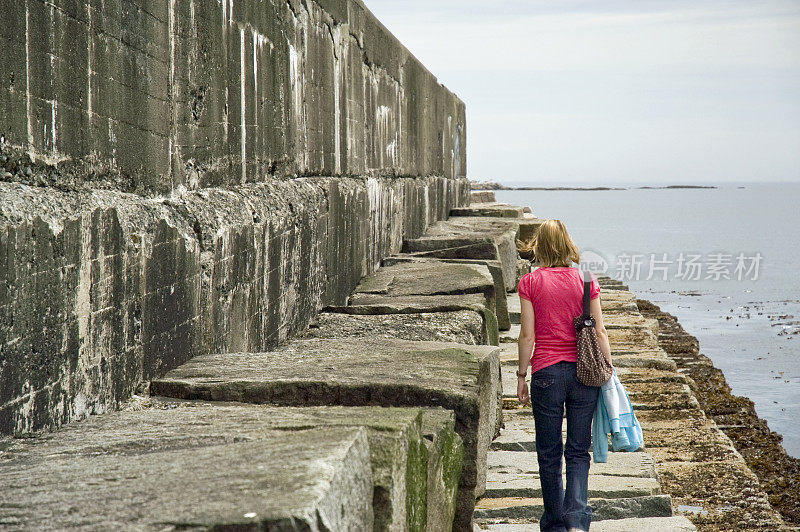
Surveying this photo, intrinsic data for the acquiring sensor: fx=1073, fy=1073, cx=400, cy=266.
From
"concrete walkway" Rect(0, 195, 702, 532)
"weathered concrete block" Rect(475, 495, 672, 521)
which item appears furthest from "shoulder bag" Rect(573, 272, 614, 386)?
"weathered concrete block" Rect(475, 495, 672, 521)

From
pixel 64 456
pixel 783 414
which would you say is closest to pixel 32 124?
pixel 64 456

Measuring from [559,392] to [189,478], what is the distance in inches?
94.5

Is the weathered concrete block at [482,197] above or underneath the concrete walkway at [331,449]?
above

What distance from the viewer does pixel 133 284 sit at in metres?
3.32

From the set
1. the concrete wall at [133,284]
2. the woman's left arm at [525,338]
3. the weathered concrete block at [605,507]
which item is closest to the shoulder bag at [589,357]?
the woman's left arm at [525,338]

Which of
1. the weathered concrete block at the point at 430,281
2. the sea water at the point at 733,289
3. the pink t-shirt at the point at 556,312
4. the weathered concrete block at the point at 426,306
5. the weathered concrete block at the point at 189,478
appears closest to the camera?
the weathered concrete block at the point at 189,478

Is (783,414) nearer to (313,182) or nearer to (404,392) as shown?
(313,182)

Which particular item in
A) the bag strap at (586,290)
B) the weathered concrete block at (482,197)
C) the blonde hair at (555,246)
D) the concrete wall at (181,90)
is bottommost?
the bag strap at (586,290)

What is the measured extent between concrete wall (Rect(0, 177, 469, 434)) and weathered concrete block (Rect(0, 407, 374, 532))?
19 centimetres

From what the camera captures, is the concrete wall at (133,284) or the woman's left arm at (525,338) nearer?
the concrete wall at (133,284)

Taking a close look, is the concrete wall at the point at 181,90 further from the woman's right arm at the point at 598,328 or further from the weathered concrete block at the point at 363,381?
the woman's right arm at the point at 598,328

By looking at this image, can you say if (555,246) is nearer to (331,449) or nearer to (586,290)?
(586,290)

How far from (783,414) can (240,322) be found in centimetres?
1041

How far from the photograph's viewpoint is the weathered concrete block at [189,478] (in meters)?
2.01
